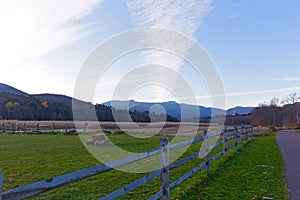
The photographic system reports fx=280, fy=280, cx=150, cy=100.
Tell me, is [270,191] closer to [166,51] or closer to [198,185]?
[198,185]

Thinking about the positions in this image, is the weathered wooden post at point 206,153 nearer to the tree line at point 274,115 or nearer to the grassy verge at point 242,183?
the grassy verge at point 242,183

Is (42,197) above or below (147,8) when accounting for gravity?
below

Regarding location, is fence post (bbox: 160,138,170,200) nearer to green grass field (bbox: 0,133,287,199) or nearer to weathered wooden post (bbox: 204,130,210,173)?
green grass field (bbox: 0,133,287,199)

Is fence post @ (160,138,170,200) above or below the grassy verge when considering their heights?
above

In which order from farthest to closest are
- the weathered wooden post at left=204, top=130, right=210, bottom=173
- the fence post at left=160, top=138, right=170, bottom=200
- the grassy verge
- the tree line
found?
the tree line, the weathered wooden post at left=204, top=130, right=210, bottom=173, the grassy verge, the fence post at left=160, top=138, right=170, bottom=200

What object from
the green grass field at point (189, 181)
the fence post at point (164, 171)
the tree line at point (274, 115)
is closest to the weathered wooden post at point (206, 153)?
the green grass field at point (189, 181)

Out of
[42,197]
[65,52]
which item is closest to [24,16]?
[65,52]

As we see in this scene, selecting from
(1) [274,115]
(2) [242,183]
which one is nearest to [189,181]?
(2) [242,183]

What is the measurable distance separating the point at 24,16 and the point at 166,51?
628 cm

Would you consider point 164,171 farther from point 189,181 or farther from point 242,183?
point 242,183

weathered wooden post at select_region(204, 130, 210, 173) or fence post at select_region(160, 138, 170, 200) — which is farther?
weathered wooden post at select_region(204, 130, 210, 173)

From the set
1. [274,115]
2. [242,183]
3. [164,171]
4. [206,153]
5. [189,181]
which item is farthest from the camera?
[274,115]

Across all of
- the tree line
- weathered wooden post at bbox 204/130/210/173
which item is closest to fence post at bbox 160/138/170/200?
weathered wooden post at bbox 204/130/210/173

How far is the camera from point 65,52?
16062mm
